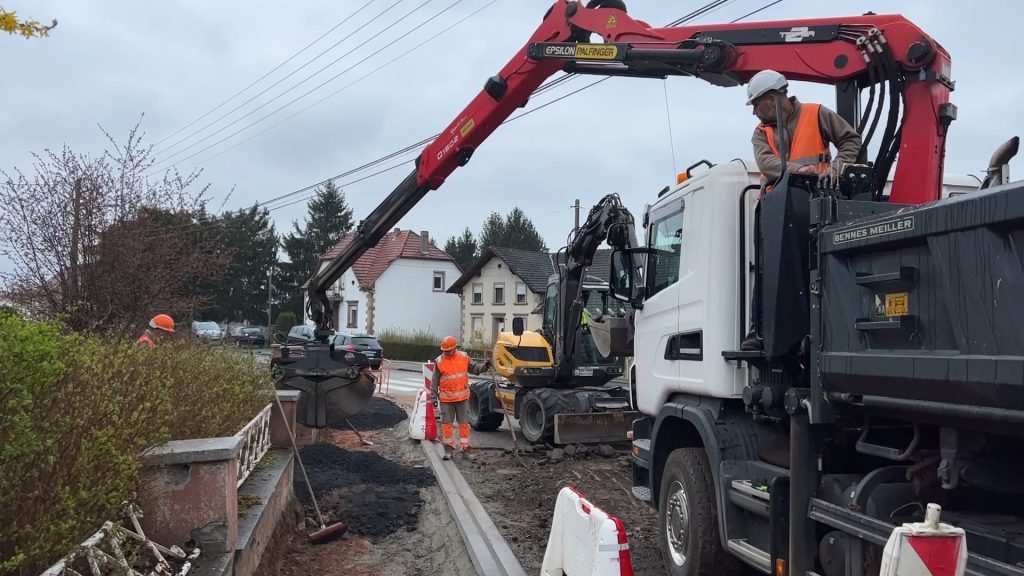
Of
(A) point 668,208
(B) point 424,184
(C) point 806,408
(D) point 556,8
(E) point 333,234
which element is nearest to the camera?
(C) point 806,408

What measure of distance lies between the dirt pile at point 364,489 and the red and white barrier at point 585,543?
315cm

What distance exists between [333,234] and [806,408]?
2775 inches

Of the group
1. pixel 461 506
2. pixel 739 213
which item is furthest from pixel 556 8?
pixel 461 506

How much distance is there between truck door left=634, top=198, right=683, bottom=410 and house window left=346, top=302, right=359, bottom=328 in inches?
1940

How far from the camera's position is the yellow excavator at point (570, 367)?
34.2 ft

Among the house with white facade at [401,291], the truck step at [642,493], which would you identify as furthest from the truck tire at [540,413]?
the house with white facade at [401,291]

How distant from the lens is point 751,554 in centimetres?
431

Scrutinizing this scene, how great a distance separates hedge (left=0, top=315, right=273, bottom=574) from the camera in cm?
296

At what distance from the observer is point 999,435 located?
303 cm

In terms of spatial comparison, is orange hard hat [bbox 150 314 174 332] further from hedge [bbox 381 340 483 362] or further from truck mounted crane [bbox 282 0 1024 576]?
hedge [bbox 381 340 483 362]

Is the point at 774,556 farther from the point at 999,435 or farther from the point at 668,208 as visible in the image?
the point at 668,208

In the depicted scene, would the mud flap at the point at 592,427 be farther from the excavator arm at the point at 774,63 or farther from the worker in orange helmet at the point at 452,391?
the excavator arm at the point at 774,63

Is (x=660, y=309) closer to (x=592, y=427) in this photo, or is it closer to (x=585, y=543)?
(x=585, y=543)

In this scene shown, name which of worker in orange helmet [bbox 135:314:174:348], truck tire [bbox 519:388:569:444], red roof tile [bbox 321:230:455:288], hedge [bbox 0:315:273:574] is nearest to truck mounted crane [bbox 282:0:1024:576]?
hedge [bbox 0:315:273:574]
